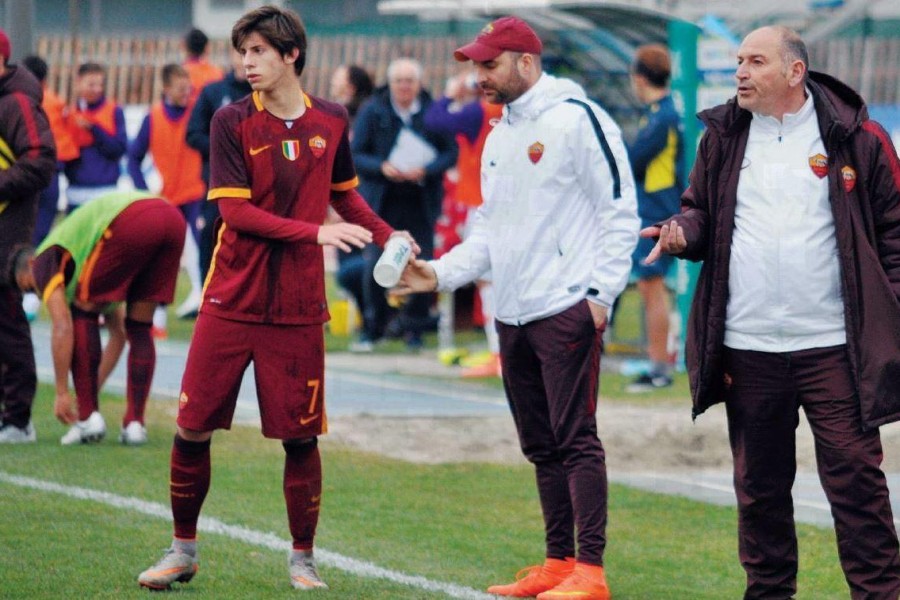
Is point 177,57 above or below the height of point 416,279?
below

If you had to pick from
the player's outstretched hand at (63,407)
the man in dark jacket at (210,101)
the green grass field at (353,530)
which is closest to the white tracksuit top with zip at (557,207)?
the green grass field at (353,530)

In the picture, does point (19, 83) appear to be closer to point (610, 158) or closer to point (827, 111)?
point (610, 158)

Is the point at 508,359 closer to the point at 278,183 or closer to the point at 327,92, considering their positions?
the point at 278,183

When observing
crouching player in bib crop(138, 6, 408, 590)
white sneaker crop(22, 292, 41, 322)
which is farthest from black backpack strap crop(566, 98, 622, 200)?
white sneaker crop(22, 292, 41, 322)

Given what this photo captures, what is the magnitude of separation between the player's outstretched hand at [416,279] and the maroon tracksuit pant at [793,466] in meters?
1.29

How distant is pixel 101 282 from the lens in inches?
375

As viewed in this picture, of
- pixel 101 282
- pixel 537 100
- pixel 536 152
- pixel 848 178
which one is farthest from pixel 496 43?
pixel 101 282

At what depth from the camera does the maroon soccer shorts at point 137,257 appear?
31.1 feet

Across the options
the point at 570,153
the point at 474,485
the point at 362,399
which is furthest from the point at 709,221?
the point at 362,399

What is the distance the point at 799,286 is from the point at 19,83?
17.7 ft

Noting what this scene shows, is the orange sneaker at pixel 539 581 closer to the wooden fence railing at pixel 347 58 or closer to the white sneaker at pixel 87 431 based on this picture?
the white sneaker at pixel 87 431

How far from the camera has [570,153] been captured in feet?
22.1

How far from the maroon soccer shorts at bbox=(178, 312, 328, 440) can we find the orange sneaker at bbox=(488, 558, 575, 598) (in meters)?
1.00

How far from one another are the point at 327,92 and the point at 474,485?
74.8ft
